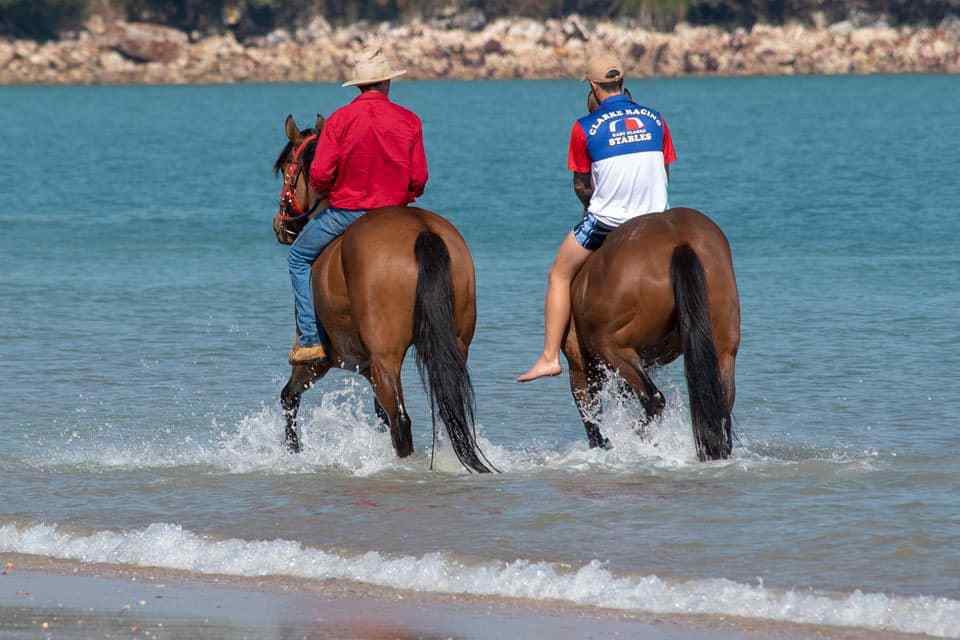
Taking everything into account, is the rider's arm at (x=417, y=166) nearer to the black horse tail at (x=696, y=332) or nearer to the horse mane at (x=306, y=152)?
the horse mane at (x=306, y=152)

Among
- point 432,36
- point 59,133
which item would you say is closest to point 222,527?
point 59,133

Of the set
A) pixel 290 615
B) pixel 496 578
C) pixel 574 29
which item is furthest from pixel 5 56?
pixel 290 615

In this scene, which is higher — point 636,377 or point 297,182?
point 297,182

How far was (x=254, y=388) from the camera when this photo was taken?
1202 cm

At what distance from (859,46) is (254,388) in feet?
297

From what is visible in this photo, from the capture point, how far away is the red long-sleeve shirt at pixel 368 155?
8.70 metres

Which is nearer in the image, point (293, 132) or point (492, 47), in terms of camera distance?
point (293, 132)

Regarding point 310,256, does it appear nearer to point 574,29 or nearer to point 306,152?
point 306,152

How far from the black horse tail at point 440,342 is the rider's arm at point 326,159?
68 centimetres

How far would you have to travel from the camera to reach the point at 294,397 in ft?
31.4

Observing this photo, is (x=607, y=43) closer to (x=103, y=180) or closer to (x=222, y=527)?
(x=103, y=180)

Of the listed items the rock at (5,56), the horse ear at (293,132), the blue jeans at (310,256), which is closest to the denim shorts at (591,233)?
the blue jeans at (310,256)

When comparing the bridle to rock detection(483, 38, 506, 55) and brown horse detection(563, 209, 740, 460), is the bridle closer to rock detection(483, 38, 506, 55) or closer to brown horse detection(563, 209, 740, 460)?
brown horse detection(563, 209, 740, 460)

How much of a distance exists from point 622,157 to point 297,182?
5.74 ft
